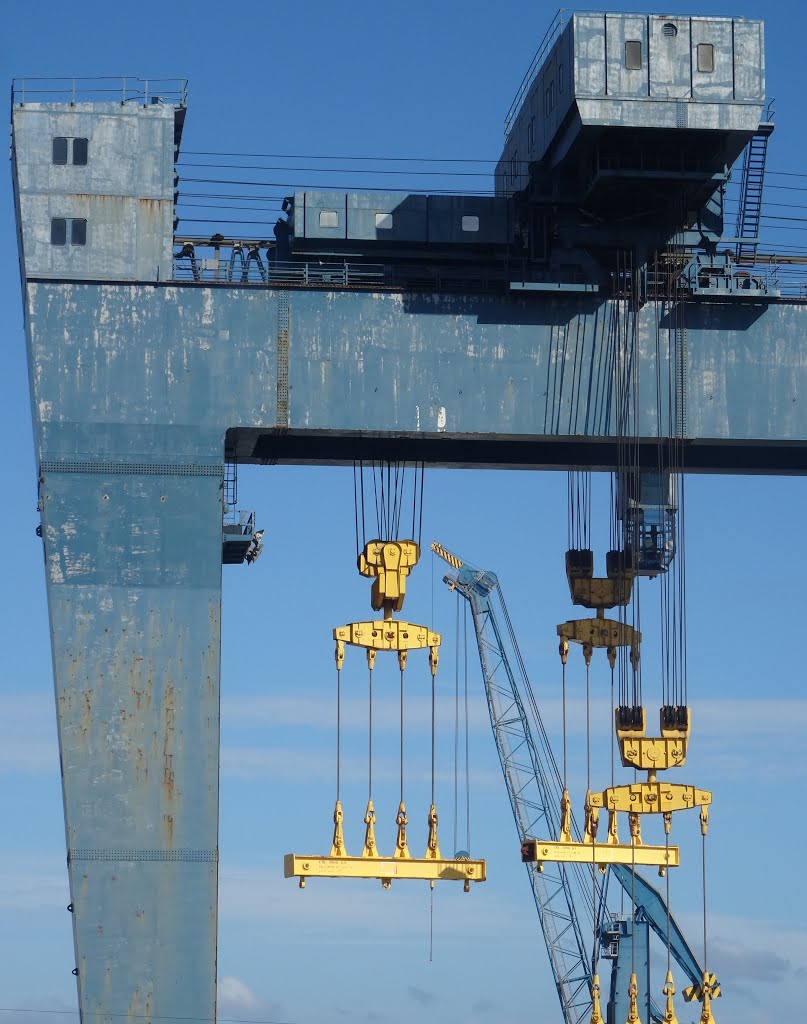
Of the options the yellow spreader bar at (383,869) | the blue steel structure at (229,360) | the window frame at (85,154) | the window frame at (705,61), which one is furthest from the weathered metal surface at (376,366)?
the yellow spreader bar at (383,869)

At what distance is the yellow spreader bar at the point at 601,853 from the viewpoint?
3178cm

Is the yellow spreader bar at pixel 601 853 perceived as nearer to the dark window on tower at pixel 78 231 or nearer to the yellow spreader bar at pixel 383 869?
the yellow spreader bar at pixel 383 869

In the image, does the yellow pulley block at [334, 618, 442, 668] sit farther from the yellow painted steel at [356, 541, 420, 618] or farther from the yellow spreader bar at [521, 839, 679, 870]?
the yellow spreader bar at [521, 839, 679, 870]

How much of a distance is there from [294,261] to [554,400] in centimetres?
498

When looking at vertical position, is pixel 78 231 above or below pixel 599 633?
above

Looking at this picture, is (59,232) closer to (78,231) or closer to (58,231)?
(58,231)

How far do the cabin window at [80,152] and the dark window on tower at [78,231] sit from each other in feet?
3.00

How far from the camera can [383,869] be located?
3127 centimetres

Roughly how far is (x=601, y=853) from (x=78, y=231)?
1290 cm

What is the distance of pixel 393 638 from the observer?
3272cm

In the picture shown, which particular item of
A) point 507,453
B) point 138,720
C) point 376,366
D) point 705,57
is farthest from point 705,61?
point 138,720

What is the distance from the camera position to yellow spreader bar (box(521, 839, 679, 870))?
104 ft

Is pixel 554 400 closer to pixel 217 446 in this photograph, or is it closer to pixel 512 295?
pixel 512 295

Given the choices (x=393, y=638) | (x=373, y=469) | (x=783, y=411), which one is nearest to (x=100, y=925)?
(x=393, y=638)
